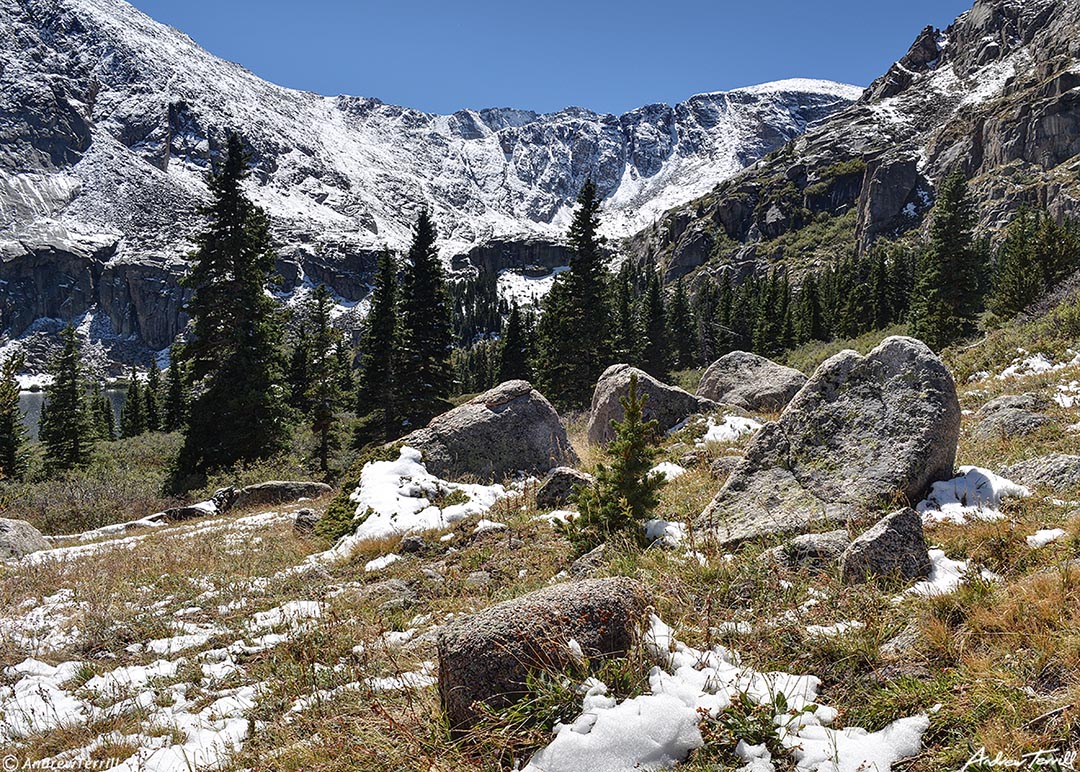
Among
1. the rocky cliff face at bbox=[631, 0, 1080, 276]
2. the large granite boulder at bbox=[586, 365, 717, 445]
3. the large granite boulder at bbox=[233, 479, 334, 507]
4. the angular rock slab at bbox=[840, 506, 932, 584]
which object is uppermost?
the rocky cliff face at bbox=[631, 0, 1080, 276]

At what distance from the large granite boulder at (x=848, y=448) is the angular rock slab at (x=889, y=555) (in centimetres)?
122

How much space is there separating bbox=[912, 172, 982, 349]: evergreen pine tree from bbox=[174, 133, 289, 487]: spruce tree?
40.9 m

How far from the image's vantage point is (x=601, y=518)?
6.62m

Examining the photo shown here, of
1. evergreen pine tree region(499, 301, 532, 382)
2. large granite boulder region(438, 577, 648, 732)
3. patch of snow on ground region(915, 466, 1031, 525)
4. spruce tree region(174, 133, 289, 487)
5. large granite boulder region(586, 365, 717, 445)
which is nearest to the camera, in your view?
large granite boulder region(438, 577, 648, 732)

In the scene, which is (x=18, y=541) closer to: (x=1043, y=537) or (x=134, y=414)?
(x=1043, y=537)

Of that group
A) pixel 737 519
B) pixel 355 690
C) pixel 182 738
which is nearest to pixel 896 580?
pixel 737 519

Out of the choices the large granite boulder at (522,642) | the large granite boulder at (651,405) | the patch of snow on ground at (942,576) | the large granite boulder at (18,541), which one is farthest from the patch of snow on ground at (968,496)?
the large granite boulder at (18,541)

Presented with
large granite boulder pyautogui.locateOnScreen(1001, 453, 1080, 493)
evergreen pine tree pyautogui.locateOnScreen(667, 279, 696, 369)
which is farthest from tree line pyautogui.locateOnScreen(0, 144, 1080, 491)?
evergreen pine tree pyautogui.locateOnScreen(667, 279, 696, 369)

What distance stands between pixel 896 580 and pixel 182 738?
561 cm

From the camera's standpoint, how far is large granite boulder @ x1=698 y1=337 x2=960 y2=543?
602cm

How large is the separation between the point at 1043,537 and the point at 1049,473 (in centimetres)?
180

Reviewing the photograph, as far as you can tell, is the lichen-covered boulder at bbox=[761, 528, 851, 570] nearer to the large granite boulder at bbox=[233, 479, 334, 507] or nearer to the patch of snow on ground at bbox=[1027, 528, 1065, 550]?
the patch of snow on ground at bbox=[1027, 528, 1065, 550]

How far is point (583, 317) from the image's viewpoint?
1320 inches

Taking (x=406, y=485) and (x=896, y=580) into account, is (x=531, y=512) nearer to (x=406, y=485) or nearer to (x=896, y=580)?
(x=406, y=485)
